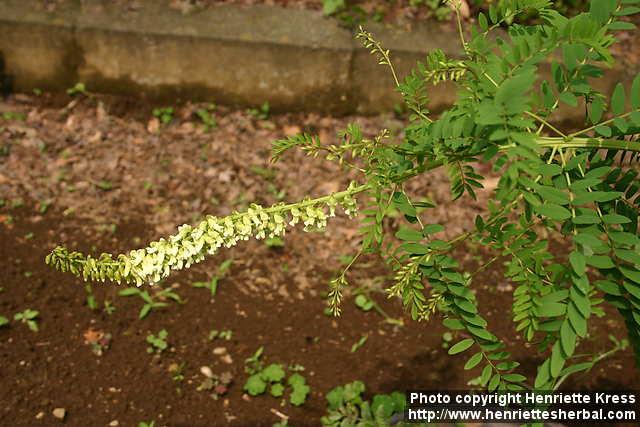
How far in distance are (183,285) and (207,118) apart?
129cm

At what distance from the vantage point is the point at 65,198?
3.79m

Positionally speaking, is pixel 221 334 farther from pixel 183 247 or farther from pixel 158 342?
pixel 183 247

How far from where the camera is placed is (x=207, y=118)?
14.1 ft

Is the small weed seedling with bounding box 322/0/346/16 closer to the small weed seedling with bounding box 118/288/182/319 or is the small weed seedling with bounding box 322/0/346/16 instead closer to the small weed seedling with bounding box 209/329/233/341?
the small weed seedling with bounding box 118/288/182/319

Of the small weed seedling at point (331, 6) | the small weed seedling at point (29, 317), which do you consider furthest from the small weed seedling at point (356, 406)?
the small weed seedling at point (331, 6)

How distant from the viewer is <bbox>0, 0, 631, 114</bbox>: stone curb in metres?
4.14

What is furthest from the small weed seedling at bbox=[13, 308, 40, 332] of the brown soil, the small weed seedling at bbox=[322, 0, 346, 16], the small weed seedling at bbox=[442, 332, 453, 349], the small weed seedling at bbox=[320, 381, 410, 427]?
the small weed seedling at bbox=[322, 0, 346, 16]

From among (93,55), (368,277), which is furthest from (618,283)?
(93,55)

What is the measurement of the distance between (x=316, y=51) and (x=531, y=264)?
9.22ft

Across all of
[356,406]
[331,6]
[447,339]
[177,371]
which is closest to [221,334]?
[177,371]

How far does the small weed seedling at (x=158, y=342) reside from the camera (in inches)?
122

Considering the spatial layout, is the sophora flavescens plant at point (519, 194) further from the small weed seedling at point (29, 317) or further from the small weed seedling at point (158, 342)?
the small weed seedling at point (29, 317)

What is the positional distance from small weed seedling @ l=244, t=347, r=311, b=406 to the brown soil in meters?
0.04

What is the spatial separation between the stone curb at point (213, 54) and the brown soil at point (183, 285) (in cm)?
13
